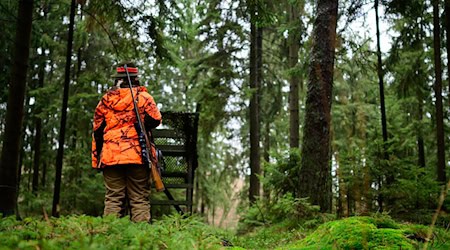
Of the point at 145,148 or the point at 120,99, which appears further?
the point at 120,99

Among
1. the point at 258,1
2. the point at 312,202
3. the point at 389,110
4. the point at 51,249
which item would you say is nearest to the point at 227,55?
the point at 389,110

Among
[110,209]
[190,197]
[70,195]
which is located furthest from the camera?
[70,195]

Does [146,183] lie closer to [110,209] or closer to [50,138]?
[110,209]

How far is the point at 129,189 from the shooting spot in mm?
4980

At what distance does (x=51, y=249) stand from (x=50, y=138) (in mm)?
16487

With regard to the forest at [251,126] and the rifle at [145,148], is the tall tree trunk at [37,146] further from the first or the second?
the rifle at [145,148]

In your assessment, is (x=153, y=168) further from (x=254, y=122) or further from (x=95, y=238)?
(x=254, y=122)

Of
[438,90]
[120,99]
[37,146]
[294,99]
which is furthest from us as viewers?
[37,146]

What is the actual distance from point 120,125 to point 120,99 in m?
0.32

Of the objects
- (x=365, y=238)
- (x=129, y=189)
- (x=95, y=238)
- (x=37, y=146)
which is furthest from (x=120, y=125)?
(x=37, y=146)

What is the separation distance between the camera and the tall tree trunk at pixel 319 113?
6.89 meters

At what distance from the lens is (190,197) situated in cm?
752

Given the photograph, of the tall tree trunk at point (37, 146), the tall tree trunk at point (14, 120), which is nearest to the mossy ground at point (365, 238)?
the tall tree trunk at point (14, 120)

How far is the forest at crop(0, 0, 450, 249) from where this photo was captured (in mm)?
3221
